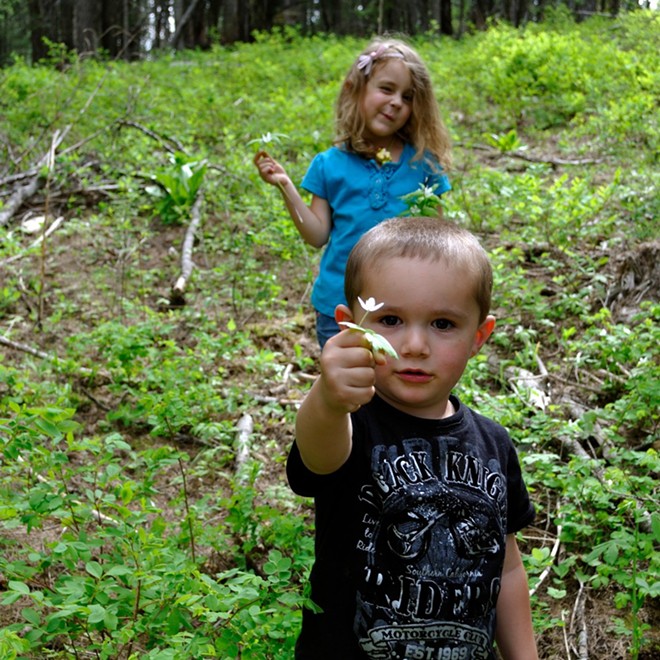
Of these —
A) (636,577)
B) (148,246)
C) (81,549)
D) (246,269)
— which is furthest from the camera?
(148,246)

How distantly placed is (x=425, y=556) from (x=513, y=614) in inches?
17.7

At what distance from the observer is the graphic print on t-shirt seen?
5.81ft

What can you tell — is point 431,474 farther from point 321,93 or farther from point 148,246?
point 321,93

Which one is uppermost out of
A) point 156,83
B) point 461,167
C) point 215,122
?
point 156,83

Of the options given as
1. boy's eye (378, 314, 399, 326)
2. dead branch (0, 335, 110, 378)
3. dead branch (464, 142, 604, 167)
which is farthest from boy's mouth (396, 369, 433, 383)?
dead branch (464, 142, 604, 167)

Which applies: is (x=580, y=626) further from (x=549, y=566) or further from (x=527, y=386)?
(x=527, y=386)

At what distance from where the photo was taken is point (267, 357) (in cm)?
439

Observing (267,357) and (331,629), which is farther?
(267,357)

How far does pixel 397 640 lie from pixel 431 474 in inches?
14.2

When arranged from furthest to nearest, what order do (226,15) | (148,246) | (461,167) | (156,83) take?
(226,15), (156,83), (461,167), (148,246)

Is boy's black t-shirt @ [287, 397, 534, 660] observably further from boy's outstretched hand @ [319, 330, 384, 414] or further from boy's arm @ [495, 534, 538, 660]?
boy's outstretched hand @ [319, 330, 384, 414]

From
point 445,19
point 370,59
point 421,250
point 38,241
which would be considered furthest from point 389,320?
point 445,19

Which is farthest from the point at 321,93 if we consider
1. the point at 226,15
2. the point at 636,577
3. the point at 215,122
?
the point at 226,15

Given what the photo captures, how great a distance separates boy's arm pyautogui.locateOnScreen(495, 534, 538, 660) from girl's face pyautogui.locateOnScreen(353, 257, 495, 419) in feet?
1.73
